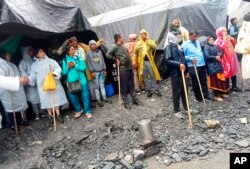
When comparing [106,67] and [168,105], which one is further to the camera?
[106,67]

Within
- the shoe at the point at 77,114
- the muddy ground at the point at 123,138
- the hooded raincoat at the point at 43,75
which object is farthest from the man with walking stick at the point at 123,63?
the hooded raincoat at the point at 43,75

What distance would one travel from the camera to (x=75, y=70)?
7.58 m

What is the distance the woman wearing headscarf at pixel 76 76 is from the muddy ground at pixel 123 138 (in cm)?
23

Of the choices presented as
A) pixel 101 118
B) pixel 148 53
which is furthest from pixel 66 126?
pixel 148 53

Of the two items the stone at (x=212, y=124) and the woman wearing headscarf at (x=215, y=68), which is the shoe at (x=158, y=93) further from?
the stone at (x=212, y=124)

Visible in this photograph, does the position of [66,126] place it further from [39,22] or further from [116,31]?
[116,31]

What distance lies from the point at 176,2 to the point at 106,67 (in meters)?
3.80

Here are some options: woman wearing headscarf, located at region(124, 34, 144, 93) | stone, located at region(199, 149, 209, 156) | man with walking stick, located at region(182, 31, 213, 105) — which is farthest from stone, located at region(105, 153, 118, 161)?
woman wearing headscarf, located at region(124, 34, 144, 93)

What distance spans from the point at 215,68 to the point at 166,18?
137 inches

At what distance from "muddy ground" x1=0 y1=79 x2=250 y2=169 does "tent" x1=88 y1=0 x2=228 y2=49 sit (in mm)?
3534

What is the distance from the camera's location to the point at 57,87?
7.52 meters

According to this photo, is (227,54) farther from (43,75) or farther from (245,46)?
(43,75)

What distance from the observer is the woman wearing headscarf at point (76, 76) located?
753 cm

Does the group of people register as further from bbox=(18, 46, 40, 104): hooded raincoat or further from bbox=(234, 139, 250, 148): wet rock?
bbox=(234, 139, 250, 148): wet rock
